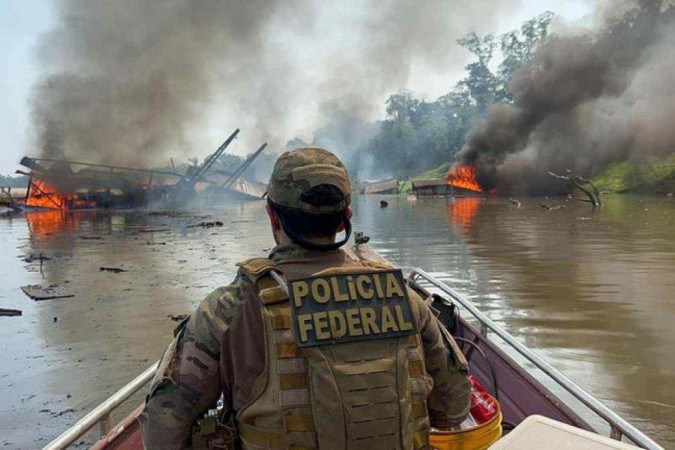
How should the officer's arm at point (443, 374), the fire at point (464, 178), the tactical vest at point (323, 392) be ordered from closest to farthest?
the tactical vest at point (323, 392), the officer's arm at point (443, 374), the fire at point (464, 178)

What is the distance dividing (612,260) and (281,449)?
52.3 feet

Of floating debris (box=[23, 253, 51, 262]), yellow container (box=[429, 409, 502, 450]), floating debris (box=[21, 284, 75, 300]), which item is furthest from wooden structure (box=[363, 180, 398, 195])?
yellow container (box=[429, 409, 502, 450])

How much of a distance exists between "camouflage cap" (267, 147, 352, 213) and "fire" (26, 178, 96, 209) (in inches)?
2103

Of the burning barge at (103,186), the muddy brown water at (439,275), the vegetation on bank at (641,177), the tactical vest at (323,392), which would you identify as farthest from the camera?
the burning barge at (103,186)

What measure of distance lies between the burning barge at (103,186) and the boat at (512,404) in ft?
154

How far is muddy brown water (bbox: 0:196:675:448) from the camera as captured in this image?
704 centimetres

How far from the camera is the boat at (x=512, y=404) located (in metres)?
2.79

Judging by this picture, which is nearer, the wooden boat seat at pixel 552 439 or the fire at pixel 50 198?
the wooden boat seat at pixel 552 439

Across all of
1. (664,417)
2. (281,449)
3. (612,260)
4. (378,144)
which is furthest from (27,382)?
(378,144)

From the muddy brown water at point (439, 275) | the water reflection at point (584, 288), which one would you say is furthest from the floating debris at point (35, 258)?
the water reflection at point (584, 288)

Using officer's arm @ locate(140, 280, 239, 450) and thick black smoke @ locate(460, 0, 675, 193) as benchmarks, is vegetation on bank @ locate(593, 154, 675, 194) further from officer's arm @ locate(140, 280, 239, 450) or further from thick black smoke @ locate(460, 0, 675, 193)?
officer's arm @ locate(140, 280, 239, 450)

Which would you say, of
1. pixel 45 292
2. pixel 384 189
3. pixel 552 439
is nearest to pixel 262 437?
pixel 552 439

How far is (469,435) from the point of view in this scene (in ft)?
10.6

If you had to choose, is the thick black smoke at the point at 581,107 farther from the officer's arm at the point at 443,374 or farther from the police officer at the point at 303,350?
the police officer at the point at 303,350
